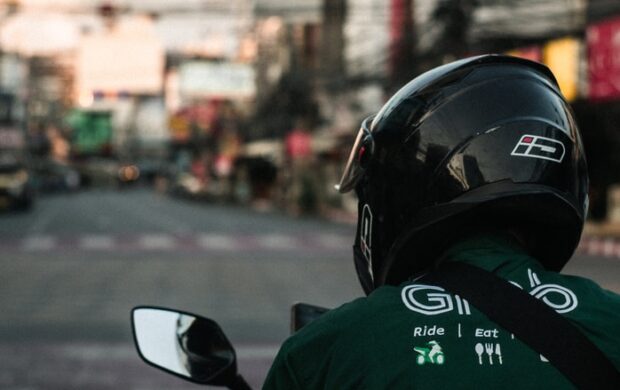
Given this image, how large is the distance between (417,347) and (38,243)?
84.0ft

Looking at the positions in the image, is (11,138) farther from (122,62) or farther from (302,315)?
(302,315)

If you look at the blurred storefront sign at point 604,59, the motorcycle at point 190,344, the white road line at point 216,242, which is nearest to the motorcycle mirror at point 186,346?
the motorcycle at point 190,344

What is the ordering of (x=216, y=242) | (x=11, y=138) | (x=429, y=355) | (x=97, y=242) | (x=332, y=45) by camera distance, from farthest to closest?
Result: (x=332, y=45) < (x=11, y=138) < (x=216, y=242) < (x=97, y=242) < (x=429, y=355)

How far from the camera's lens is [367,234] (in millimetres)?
2129

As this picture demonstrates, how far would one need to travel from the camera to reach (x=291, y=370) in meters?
1.69

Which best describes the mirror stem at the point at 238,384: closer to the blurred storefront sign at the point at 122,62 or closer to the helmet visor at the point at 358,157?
the helmet visor at the point at 358,157

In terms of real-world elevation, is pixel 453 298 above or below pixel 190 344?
above

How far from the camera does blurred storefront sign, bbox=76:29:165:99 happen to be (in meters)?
53.2

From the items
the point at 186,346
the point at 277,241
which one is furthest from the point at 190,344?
the point at 277,241

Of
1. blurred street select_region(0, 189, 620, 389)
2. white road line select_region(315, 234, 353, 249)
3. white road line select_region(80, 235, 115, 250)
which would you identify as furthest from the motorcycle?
white road line select_region(315, 234, 353, 249)

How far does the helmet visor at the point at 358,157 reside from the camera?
2123mm

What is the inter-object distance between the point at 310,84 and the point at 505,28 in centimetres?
2796

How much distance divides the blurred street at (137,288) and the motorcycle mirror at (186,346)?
20.1 ft

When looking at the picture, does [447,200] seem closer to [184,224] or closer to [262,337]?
[262,337]
